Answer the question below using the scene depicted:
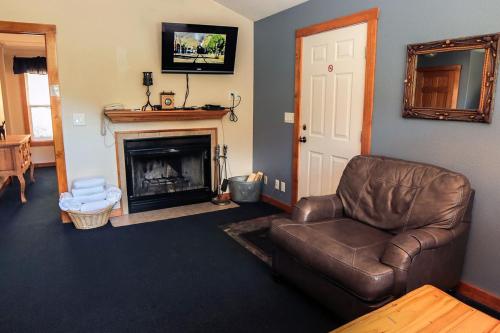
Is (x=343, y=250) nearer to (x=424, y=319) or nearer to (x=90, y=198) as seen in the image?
(x=424, y=319)

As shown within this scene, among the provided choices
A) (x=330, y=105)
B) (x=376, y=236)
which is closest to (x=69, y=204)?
(x=330, y=105)

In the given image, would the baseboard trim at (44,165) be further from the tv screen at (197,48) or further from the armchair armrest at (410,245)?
the armchair armrest at (410,245)

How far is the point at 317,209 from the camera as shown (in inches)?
108

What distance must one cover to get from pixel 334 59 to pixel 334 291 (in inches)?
87.8

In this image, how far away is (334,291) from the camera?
2.19 metres

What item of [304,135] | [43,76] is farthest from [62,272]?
[43,76]

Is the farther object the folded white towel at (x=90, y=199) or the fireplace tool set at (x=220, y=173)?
the fireplace tool set at (x=220, y=173)

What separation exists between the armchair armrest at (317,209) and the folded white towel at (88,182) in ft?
7.38

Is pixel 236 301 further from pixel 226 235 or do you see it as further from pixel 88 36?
pixel 88 36

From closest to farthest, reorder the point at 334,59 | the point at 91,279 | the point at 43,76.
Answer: the point at 91,279 → the point at 334,59 → the point at 43,76

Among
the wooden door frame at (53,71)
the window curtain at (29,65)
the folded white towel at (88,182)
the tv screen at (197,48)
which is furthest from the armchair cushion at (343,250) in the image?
the window curtain at (29,65)

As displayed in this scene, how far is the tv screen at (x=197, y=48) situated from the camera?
13.1 ft

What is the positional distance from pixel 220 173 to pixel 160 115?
1.14m

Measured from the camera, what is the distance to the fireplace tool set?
4.73 meters
